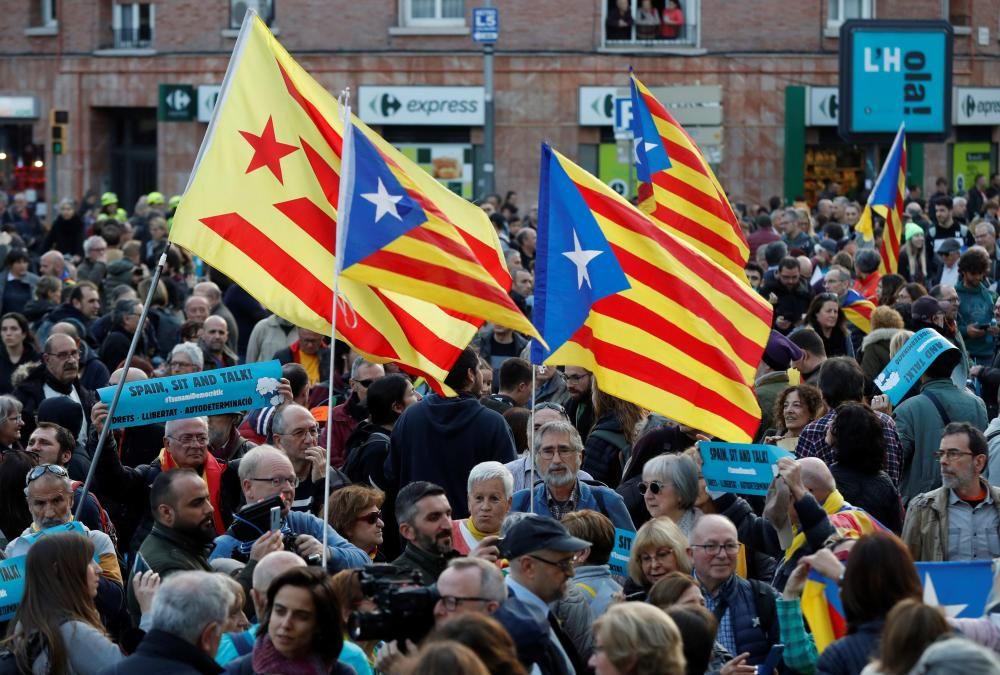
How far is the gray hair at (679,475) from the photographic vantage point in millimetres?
7777

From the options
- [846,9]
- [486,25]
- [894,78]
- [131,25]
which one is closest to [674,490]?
[894,78]

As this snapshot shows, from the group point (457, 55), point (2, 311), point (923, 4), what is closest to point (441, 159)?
point (457, 55)

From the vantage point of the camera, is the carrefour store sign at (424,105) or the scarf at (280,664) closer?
the scarf at (280,664)

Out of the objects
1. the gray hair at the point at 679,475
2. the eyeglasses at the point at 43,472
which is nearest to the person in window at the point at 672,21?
the gray hair at the point at 679,475

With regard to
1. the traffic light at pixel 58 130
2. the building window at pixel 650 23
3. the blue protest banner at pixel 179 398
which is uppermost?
the building window at pixel 650 23

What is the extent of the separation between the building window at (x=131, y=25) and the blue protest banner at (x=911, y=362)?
2752cm

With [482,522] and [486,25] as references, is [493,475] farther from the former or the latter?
[486,25]

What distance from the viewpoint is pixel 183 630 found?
566cm

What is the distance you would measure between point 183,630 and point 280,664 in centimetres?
32

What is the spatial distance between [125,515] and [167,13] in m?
26.9

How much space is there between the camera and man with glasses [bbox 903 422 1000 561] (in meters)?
7.86

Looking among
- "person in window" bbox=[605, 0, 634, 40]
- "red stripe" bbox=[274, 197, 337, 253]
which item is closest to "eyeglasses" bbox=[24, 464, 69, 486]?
"red stripe" bbox=[274, 197, 337, 253]

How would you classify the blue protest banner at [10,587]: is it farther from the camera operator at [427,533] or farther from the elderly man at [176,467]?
the elderly man at [176,467]

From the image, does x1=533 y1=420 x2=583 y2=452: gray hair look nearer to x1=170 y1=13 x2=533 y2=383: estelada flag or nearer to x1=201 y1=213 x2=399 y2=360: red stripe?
x1=170 y1=13 x2=533 y2=383: estelada flag
